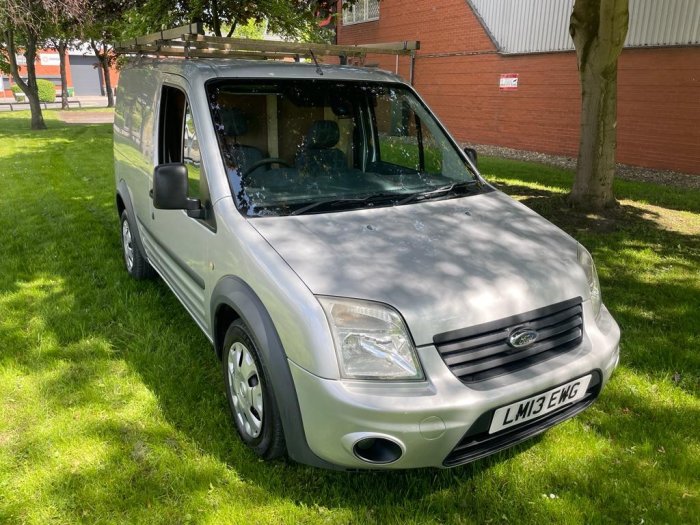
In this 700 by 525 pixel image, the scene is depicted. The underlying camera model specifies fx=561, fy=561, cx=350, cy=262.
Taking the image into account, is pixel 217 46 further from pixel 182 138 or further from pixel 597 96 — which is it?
pixel 597 96

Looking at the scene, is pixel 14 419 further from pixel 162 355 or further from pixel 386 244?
pixel 386 244

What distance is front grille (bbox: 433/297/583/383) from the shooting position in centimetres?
229

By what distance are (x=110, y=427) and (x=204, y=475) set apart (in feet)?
2.33

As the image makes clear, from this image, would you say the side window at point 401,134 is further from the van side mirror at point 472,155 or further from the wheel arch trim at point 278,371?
the wheel arch trim at point 278,371

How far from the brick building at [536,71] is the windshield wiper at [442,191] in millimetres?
8872

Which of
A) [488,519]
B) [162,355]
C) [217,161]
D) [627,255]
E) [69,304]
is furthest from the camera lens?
[627,255]

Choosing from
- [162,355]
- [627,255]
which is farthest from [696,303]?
[162,355]

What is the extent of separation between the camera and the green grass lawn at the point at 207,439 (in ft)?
8.34

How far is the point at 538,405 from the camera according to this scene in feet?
7.93

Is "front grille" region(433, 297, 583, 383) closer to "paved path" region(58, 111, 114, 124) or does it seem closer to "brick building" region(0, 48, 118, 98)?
"paved path" region(58, 111, 114, 124)

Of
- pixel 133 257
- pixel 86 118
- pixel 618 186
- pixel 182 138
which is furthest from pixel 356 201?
pixel 86 118

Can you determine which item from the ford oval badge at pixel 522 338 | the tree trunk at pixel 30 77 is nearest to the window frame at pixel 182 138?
the ford oval badge at pixel 522 338

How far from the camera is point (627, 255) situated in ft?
20.2

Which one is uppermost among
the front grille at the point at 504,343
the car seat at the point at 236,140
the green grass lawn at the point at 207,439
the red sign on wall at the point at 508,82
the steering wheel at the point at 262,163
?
the red sign on wall at the point at 508,82
